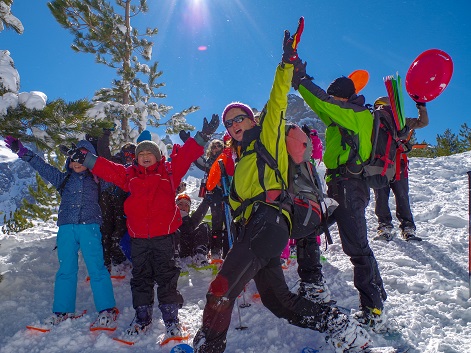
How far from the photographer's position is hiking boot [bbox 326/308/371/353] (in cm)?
302

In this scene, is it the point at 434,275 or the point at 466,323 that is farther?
the point at 434,275

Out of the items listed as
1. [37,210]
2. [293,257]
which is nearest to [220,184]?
[293,257]

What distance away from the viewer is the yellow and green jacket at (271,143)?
3053 mm

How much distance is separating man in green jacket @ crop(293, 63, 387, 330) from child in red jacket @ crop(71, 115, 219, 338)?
4.98ft

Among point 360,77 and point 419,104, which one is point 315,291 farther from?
point 360,77

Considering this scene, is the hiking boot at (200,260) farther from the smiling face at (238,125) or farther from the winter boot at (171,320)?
the smiling face at (238,125)

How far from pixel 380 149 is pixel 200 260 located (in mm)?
3953

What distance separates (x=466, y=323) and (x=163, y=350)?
3.43m

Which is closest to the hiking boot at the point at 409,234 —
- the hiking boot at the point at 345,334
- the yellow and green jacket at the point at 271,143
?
the hiking boot at the point at 345,334

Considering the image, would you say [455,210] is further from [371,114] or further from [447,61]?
[371,114]

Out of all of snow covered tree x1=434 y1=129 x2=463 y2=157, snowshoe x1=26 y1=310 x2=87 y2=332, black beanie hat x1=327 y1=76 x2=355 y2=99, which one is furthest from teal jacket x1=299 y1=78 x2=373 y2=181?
snow covered tree x1=434 y1=129 x2=463 y2=157

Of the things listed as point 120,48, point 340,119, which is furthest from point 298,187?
point 120,48

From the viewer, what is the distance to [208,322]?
2.86 metres

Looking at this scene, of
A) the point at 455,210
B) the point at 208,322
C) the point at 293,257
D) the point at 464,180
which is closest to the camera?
the point at 208,322
